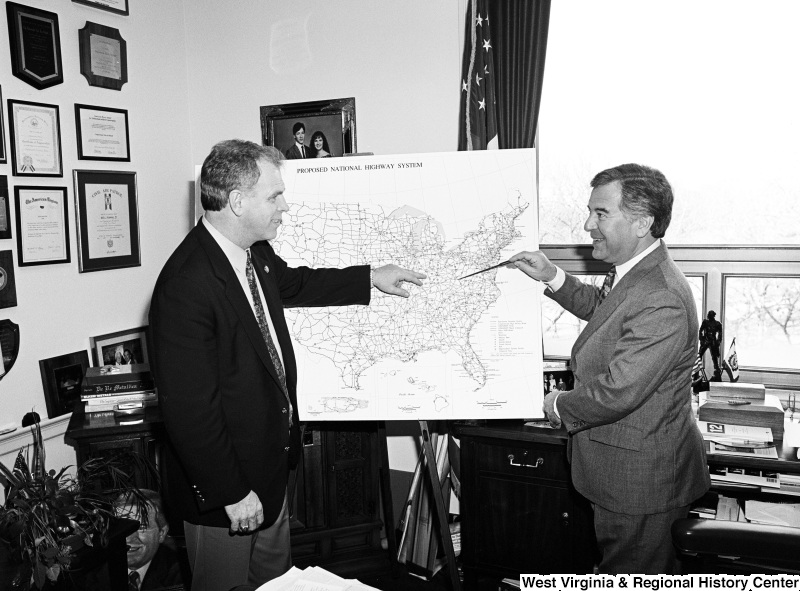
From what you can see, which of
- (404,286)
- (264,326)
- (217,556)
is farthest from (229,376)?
(404,286)

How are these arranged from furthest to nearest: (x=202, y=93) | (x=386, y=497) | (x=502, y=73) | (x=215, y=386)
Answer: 1. (x=202, y=93)
2. (x=502, y=73)
3. (x=386, y=497)
4. (x=215, y=386)

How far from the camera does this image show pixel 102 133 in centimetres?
345

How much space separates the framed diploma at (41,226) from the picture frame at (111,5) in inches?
34.3

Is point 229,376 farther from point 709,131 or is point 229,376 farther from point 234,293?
point 709,131

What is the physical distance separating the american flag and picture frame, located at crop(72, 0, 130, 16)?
1.67m

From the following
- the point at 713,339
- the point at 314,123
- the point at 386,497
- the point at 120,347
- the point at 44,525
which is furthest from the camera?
the point at 314,123

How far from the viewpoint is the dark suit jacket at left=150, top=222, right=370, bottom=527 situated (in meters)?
1.97

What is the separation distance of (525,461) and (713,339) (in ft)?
3.15

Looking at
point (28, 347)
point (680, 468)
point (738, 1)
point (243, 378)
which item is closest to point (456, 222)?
point (243, 378)

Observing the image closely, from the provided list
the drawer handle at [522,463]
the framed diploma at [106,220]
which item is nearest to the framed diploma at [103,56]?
the framed diploma at [106,220]

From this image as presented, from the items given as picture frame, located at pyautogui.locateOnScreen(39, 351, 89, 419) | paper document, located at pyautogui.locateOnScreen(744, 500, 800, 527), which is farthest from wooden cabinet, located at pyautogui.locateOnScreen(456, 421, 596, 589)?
picture frame, located at pyautogui.locateOnScreen(39, 351, 89, 419)

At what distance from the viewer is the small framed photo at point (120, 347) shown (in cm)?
346

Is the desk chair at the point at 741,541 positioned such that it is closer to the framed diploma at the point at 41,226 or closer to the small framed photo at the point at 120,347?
the small framed photo at the point at 120,347

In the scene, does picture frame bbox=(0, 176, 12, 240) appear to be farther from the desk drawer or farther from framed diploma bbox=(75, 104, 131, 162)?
the desk drawer
